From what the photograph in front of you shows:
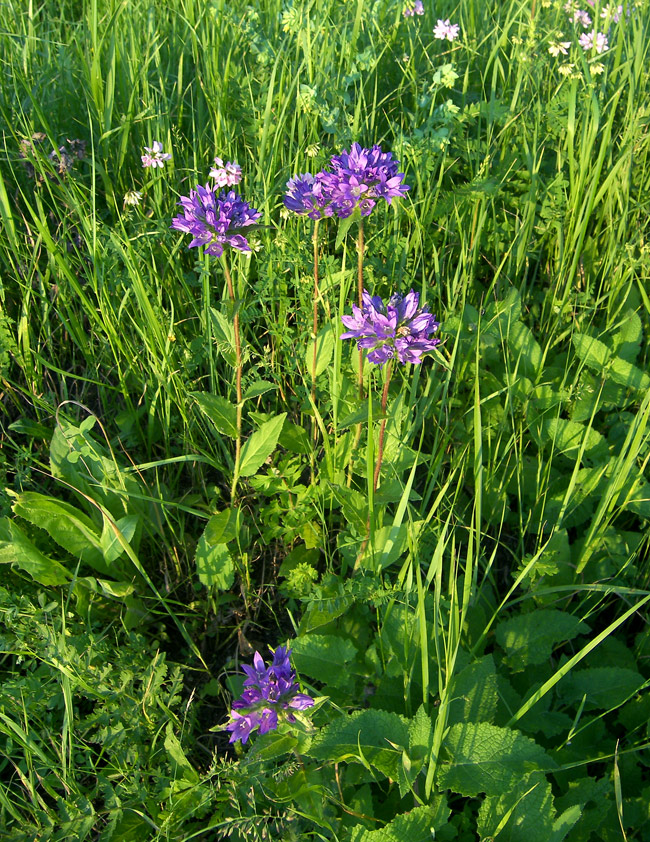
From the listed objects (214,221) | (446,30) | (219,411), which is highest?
(446,30)

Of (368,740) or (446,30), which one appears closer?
(368,740)

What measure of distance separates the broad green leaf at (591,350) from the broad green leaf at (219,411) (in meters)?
1.17

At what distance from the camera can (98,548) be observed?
1873mm

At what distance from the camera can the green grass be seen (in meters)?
1.44

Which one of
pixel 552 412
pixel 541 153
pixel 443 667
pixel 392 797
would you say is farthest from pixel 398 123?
pixel 392 797

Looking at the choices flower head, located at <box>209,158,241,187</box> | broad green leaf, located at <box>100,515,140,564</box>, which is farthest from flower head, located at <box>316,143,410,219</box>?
broad green leaf, located at <box>100,515,140,564</box>

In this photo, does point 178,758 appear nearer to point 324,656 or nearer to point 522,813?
point 324,656

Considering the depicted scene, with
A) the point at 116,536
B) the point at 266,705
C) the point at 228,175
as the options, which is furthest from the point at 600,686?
the point at 228,175

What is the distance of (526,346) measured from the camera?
2.17 metres

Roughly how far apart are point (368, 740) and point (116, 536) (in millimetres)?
882

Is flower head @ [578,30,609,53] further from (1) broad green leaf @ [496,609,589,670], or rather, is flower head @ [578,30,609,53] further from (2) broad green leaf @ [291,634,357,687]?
(2) broad green leaf @ [291,634,357,687]

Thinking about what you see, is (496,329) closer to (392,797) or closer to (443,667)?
(443,667)

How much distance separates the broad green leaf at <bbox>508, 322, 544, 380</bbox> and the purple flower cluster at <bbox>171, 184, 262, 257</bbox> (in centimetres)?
98

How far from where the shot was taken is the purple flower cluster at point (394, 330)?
150cm
